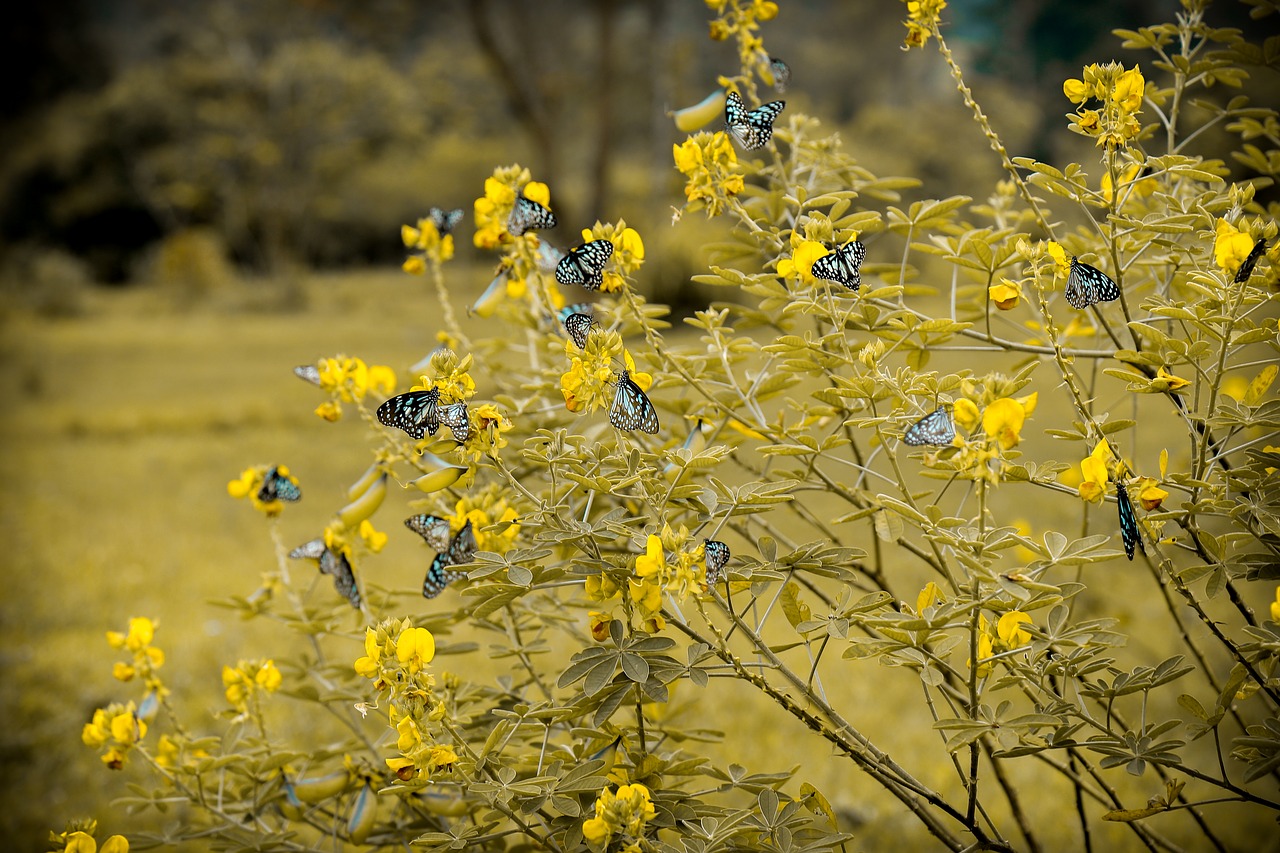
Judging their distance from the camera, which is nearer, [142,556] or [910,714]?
[910,714]

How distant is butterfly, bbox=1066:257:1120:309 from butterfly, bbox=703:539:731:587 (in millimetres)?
469

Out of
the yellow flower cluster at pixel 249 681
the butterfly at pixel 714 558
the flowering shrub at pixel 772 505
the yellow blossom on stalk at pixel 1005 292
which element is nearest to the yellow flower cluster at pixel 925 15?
the flowering shrub at pixel 772 505

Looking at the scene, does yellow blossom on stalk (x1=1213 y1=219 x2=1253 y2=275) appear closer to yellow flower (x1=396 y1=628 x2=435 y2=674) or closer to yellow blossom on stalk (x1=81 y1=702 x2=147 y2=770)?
Answer: yellow flower (x1=396 y1=628 x2=435 y2=674)

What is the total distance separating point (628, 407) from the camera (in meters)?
0.97

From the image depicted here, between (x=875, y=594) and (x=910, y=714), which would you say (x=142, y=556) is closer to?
(x=910, y=714)

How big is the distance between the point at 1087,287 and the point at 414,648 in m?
0.80

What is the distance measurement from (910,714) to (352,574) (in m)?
2.26

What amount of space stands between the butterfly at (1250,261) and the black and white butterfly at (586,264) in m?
0.65

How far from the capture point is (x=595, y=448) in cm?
110

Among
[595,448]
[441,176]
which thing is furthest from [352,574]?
[441,176]

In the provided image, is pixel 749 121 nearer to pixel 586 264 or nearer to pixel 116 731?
pixel 586 264

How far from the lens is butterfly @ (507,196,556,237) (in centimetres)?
119

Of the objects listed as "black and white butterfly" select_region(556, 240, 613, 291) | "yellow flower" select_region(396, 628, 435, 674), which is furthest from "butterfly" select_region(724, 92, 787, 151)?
"yellow flower" select_region(396, 628, 435, 674)

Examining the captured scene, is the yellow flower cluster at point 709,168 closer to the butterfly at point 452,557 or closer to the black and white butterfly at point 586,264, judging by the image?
the black and white butterfly at point 586,264
